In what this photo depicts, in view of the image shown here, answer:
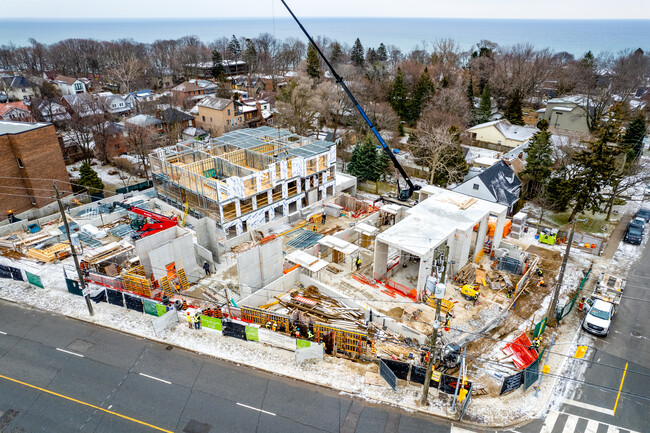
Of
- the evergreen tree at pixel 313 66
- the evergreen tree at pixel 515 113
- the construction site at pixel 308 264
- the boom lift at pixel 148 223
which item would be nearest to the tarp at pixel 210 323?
the construction site at pixel 308 264

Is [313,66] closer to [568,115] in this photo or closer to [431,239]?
[568,115]

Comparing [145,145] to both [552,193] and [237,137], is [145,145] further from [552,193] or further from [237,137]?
[552,193]

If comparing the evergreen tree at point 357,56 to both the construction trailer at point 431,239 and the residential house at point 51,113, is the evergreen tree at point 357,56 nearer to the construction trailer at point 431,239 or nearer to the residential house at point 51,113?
the residential house at point 51,113

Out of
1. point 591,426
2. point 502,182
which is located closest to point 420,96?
point 502,182

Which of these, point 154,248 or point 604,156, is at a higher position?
point 604,156

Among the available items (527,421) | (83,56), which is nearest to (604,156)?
(527,421)

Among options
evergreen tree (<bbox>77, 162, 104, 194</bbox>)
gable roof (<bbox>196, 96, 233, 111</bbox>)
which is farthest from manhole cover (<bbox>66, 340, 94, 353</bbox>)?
gable roof (<bbox>196, 96, 233, 111</bbox>)
